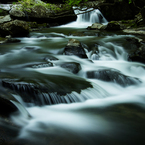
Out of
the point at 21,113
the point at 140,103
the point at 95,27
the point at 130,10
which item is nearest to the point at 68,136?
the point at 21,113

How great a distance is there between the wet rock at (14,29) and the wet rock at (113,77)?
23.3 feet

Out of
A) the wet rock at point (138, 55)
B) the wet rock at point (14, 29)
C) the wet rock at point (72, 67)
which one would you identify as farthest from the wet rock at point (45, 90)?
the wet rock at point (14, 29)

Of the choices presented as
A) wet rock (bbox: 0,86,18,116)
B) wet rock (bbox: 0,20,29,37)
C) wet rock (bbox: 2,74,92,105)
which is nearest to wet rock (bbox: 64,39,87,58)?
wet rock (bbox: 2,74,92,105)

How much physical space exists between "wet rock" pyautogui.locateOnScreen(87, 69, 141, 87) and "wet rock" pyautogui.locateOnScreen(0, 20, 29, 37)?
709 centimetres

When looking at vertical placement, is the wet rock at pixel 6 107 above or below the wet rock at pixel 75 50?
below

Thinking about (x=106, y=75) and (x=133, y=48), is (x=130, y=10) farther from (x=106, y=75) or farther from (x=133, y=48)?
(x=106, y=75)

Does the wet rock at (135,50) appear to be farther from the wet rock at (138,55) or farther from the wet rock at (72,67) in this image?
the wet rock at (72,67)

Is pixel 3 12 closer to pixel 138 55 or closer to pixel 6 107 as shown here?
pixel 138 55

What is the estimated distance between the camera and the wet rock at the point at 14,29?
392 inches

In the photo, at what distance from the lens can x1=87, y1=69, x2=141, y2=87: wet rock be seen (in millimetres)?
4840

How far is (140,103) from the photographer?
3.75 meters

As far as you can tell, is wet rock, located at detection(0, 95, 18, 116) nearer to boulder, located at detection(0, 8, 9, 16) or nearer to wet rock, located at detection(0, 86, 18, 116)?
wet rock, located at detection(0, 86, 18, 116)

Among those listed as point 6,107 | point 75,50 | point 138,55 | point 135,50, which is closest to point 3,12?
point 75,50

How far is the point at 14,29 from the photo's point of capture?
33.4 ft
